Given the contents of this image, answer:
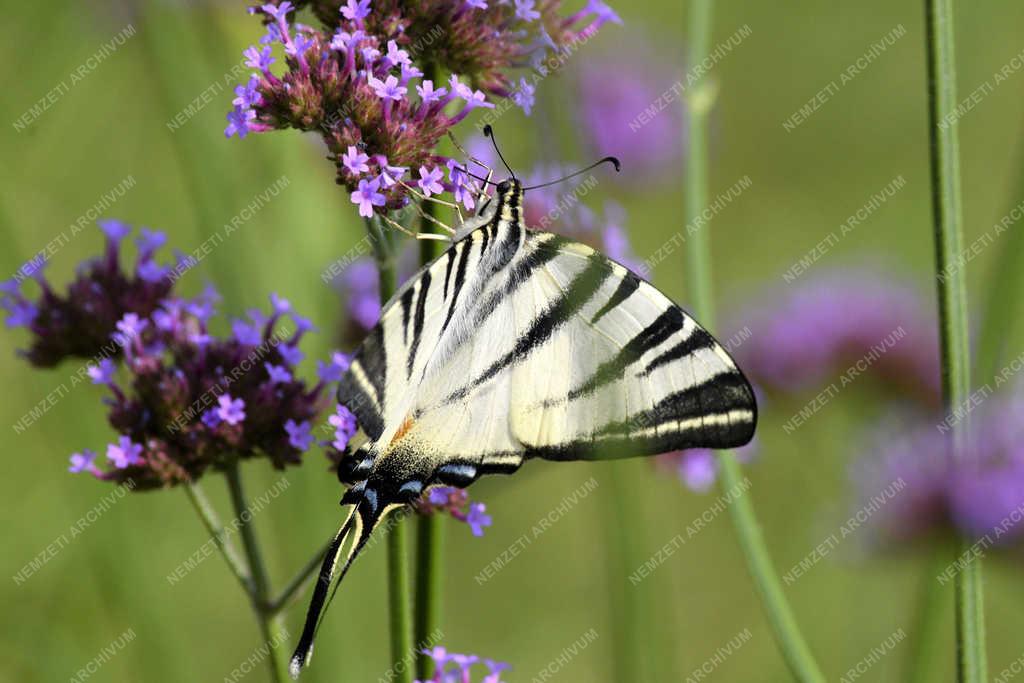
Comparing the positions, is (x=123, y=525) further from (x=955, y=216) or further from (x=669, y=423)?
(x=955, y=216)

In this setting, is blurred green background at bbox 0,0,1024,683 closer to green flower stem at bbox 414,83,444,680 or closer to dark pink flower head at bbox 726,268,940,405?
dark pink flower head at bbox 726,268,940,405

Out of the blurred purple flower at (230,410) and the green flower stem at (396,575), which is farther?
the blurred purple flower at (230,410)

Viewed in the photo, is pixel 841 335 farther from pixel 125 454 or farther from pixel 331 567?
pixel 125 454

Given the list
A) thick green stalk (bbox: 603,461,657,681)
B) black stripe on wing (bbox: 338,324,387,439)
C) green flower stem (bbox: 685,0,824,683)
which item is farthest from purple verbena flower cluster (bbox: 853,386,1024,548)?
black stripe on wing (bbox: 338,324,387,439)

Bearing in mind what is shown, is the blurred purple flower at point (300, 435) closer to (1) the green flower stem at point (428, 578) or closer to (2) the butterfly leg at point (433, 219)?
(1) the green flower stem at point (428, 578)

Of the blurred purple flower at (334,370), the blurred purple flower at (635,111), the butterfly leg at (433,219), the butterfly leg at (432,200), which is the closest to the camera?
the butterfly leg at (432,200)

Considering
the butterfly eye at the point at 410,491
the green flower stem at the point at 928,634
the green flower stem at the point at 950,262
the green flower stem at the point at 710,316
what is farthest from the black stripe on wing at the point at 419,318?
the green flower stem at the point at 928,634

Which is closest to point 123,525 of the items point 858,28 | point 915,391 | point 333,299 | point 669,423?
point 333,299
